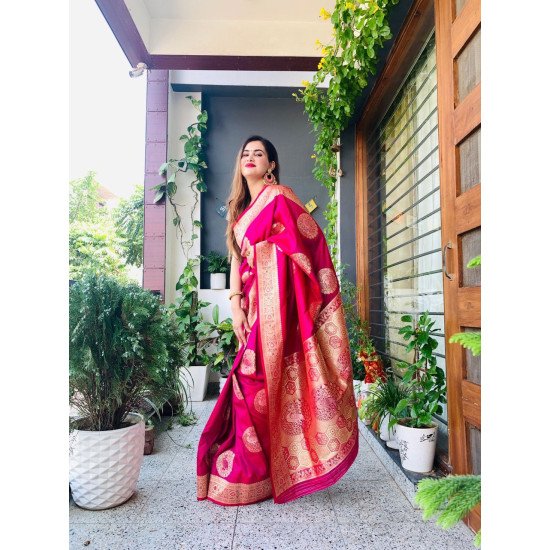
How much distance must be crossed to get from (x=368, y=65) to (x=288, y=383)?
1.94 meters

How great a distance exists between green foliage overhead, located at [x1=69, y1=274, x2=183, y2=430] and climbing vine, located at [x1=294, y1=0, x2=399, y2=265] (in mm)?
1824

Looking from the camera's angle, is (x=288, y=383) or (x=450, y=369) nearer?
(x=450, y=369)

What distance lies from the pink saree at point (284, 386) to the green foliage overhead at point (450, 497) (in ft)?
3.76

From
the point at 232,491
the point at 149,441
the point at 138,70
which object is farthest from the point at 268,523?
the point at 138,70

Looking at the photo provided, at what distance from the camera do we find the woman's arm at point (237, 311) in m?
2.04


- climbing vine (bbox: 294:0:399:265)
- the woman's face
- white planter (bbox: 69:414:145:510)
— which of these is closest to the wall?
climbing vine (bbox: 294:0:399:265)

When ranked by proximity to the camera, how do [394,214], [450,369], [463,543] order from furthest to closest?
[394,214] < [450,369] < [463,543]

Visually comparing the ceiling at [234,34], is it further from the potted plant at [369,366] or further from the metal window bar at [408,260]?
the potted plant at [369,366]

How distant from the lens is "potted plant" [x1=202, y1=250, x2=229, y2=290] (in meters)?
4.27

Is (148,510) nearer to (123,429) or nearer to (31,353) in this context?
(123,429)

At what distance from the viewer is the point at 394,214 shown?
3.08m

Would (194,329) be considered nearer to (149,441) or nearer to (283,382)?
(149,441)
